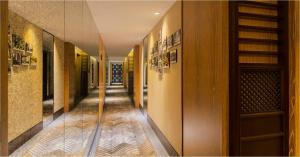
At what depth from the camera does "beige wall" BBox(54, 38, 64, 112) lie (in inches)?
64.9

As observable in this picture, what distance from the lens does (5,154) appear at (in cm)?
99

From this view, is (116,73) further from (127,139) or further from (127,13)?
(127,13)

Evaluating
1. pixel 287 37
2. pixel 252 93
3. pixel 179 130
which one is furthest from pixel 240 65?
pixel 179 130

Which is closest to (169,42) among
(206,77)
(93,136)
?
(206,77)

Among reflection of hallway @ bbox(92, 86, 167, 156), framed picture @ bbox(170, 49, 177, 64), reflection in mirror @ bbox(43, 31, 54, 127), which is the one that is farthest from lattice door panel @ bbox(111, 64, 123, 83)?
reflection in mirror @ bbox(43, 31, 54, 127)

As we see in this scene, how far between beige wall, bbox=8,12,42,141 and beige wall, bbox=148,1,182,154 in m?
2.28

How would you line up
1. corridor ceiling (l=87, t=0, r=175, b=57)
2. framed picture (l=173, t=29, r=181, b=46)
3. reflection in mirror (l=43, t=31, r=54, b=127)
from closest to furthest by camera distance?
reflection in mirror (l=43, t=31, r=54, b=127) → framed picture (l=173, t=29, r=181, b=46) → corridor ceiling (l=87, t=0, r=175, b=57)

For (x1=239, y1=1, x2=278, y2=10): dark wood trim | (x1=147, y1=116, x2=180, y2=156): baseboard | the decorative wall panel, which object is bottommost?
(x1=147, y1=116, x2=180, y2=156): baseboard

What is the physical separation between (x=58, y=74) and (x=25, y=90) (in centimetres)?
64

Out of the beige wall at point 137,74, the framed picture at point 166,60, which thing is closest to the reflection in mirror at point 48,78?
the framed picture at point 166,60

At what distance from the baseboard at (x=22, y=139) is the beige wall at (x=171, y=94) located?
2323mm

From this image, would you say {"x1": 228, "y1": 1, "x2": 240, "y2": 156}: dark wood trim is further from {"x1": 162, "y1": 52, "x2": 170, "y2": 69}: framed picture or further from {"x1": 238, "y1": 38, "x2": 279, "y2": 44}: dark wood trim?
{"x1": 162, "y1": 52, "x2": 170, "y2": 69}: framed picture

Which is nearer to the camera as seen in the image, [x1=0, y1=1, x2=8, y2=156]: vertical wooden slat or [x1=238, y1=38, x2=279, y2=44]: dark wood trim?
[x1=0, y1=1, x2=8, y2=156]: vertical wooden slat

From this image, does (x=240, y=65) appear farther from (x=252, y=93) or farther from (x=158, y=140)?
(x=158, y=140)
